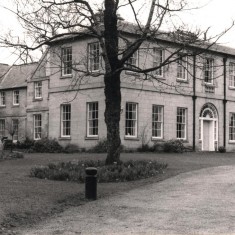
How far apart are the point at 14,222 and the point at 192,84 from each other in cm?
2481

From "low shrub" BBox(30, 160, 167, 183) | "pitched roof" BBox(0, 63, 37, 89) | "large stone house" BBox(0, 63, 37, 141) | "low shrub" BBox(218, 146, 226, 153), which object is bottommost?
"low shrub" BBox(30, 160, 167, 183)

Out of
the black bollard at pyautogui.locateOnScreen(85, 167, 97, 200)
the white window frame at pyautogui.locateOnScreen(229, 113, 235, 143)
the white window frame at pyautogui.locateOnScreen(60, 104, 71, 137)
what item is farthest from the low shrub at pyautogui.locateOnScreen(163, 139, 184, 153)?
the black bollard at pyautogui.locateOnScreen(85, 167, 97, 200)

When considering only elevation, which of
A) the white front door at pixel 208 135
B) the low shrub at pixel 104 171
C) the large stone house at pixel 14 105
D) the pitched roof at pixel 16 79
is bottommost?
the low shrub at pixel 104 171

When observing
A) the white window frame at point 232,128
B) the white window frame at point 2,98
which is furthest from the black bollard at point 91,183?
the white window frame at point 2,98

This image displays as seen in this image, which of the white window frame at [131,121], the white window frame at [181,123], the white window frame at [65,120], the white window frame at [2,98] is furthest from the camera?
the white window frame at [2,98]

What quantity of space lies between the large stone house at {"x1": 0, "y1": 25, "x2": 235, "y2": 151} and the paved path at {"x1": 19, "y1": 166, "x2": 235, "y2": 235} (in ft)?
46.1

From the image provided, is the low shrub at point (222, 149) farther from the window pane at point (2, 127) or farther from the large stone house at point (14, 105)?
the window pane at point (2, 127)

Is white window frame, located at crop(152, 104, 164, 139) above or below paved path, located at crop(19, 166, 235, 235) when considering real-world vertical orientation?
above

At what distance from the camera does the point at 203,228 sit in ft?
29.7

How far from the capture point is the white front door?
112 feet

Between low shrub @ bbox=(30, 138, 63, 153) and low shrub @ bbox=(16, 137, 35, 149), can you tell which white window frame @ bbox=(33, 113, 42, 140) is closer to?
low shrub @ bbox=(16, 137, 35, 149)

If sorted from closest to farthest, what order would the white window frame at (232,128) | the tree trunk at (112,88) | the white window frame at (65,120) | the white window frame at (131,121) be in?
the tree trunk at (112,88)
the white window frame at (131,121)
the white window frame at (65,120)
the white window frame at (232,128)

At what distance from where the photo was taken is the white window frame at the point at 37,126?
35684 millimetres

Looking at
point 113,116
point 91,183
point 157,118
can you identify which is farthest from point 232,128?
point 91,183
